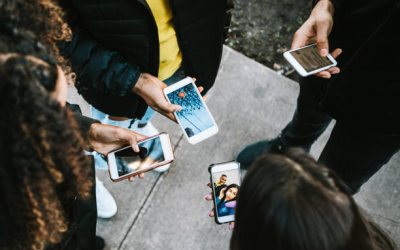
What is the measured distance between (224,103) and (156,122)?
662 millimetres

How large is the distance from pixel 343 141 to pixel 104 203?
1.66 meters

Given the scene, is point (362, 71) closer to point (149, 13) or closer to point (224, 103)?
point (149, 13)

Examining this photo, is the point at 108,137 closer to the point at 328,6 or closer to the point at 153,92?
the point at 153,92

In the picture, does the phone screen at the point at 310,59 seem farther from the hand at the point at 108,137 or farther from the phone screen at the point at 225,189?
the hand at the point at 108,137

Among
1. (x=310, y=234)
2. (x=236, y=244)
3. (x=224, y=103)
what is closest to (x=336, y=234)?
Result: (x=310, y=234)

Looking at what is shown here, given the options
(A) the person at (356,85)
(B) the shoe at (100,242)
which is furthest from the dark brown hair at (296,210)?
(B) the shoe at (100,242)

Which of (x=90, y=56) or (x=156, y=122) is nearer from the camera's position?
(x=90, y=56)

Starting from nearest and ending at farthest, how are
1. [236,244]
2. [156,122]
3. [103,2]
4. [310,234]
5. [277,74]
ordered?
[310,234]
[236,244]
[103,2]
[156,122]
[277,74]

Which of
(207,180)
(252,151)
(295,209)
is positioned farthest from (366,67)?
(207,180)

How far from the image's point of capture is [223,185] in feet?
Answer: 5.30

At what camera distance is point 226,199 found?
5.21 feet

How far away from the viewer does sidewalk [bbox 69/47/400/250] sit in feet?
7.11

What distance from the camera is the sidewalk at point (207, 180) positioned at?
2.17 meters

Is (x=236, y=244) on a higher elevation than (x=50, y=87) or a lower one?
lower
